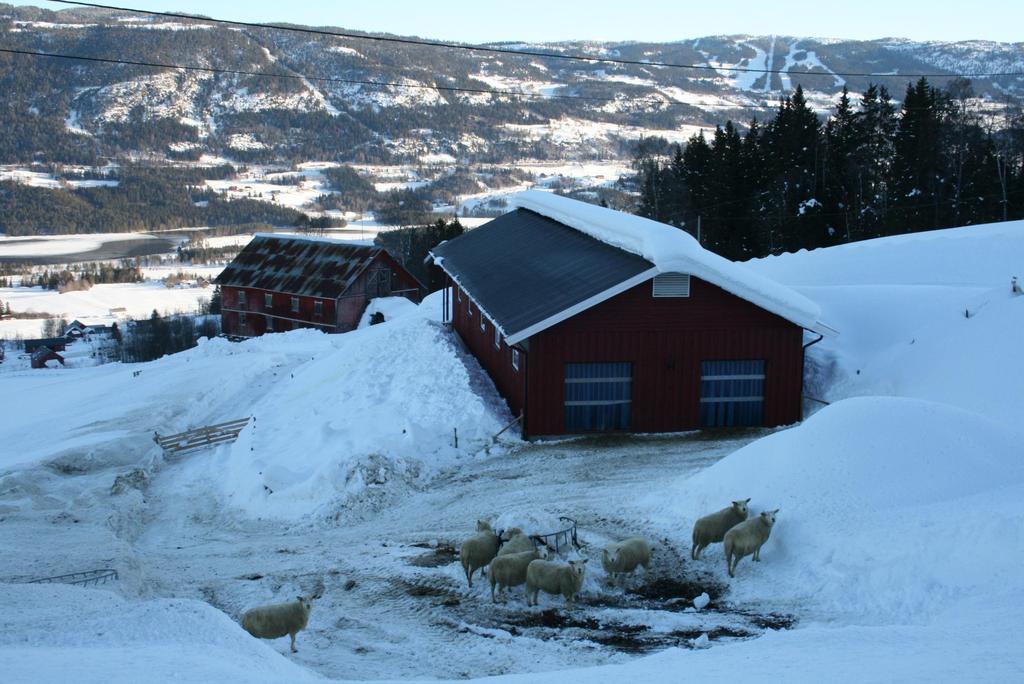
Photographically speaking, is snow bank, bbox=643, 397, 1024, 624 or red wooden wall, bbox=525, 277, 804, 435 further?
red wooden wall, bbox=525, 277, 804, 435

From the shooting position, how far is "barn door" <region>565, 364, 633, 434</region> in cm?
2108

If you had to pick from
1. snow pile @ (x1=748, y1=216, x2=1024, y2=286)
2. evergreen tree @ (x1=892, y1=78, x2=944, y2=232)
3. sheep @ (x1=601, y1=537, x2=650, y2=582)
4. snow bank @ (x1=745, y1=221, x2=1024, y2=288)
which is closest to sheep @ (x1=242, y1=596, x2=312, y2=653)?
sheep @ (x1=601, y1=537, x2=650, y2=582)

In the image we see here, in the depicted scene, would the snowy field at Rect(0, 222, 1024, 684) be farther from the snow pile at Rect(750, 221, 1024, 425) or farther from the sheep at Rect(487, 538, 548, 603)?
the sheep at Rect(487, 538, 548, 603)

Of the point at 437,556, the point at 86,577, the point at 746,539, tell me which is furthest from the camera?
the point at 437,556

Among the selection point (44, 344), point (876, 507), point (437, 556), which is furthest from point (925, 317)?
point (44, 344)

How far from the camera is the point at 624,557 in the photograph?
12641 mm

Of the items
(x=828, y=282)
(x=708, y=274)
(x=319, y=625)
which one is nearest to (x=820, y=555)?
(x=319, y=625)

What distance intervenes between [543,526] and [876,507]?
4677mm

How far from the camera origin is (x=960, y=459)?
1326 cm

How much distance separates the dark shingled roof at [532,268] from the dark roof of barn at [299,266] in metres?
23.4

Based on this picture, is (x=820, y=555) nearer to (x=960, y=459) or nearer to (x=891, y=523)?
(x=891, y=523)

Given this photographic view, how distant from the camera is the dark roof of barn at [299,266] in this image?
57.7m

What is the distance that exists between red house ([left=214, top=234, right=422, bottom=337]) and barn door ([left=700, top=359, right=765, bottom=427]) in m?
37.9

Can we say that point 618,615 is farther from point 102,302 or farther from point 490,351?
point 102,302
